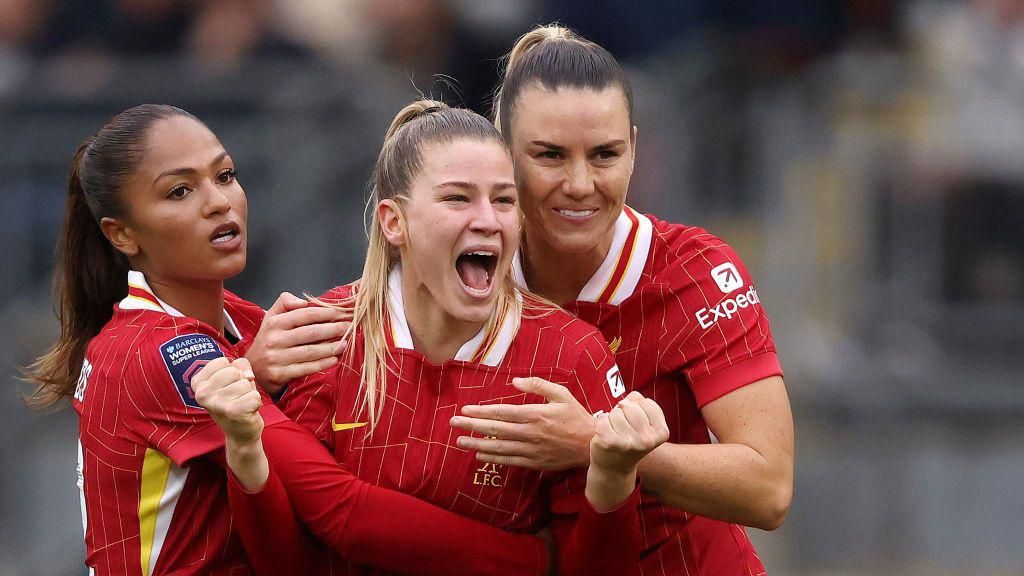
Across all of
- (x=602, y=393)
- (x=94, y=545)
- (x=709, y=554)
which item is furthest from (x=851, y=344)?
(x=94, y=545)

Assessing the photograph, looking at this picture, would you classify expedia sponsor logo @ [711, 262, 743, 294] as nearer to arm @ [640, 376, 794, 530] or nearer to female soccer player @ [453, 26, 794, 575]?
female soccer player @ [453, 26, 794, 575]

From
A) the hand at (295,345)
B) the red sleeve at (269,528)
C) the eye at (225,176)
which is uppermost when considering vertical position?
the eye at (225,176)

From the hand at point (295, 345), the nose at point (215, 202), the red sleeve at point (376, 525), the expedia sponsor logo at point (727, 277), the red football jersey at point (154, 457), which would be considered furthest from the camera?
the expedia sponsor logo at point (727, 277)

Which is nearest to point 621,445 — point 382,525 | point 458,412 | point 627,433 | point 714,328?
point 627,433

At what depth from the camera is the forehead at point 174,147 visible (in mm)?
3908

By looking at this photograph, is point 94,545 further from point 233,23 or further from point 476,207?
point 233,23

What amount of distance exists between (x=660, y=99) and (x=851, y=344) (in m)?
1.39

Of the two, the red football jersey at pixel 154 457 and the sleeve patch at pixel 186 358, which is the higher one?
the sleeve patch at pixel 186 358

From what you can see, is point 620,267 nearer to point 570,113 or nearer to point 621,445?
point 570,113

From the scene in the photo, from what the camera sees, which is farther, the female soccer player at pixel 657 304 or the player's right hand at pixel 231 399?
the female soccer player at pixel 657 304

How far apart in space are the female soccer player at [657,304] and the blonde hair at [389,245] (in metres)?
0.21

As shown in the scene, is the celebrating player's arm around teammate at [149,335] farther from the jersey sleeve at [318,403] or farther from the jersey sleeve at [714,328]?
the jersey sleeve at [714,328]

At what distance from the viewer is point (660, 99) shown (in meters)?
7.18

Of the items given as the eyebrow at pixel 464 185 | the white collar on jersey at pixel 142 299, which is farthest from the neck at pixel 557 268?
the white collar on jersey at pixel 142 299
